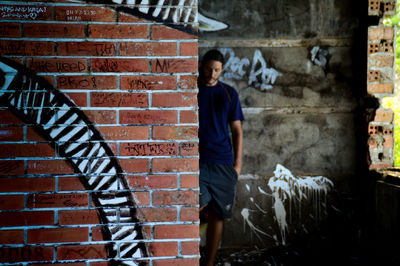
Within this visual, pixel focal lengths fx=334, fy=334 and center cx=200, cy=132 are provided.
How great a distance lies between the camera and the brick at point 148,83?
184cm

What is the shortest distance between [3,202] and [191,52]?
1306mm

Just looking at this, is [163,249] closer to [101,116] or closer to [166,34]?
[101,116]

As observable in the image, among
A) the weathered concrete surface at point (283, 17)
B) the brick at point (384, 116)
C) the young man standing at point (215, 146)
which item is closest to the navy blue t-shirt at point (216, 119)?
the young man standing at point (215, 146)

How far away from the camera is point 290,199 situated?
11.8 feet

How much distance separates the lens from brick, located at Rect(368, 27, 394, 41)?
3.53 meters

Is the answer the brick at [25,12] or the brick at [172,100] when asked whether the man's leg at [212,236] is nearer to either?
the brick at [172,100]

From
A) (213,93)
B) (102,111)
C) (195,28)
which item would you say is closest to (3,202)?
(102,111)

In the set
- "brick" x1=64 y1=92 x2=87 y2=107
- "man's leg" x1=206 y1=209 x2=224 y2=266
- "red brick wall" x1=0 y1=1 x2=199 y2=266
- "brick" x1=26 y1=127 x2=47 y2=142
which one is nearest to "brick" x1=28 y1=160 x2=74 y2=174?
"red brick wall" x1=0 y1=1 x2=199 y2=266

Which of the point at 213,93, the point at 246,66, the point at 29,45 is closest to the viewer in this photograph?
the point at 29,45

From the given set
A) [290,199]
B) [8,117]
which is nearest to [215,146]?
[290,199]

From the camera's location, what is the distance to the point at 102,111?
1.83 meters

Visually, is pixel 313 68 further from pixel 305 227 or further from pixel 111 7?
pixel 111 7

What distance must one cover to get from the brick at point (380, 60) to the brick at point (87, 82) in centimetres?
289

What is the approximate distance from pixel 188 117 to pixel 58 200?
84cm
